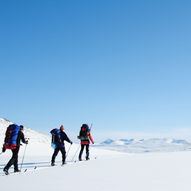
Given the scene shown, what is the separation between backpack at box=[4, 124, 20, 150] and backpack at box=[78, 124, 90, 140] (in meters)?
6.03

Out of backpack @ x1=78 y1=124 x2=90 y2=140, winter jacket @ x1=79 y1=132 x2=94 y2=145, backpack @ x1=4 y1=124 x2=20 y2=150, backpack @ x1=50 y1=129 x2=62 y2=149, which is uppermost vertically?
backpack @ x1=78 y1=124 x2=90 y2=140

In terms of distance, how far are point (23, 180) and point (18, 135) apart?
3846 mm

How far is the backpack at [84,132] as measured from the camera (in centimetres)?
2061

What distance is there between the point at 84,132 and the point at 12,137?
633cm

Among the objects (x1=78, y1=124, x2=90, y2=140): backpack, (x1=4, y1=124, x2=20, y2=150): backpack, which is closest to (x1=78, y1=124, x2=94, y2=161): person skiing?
(x1=78, y1=124, x2=90, y2=140): backpack

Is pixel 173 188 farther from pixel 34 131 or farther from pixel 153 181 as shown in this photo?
pixel 34 131

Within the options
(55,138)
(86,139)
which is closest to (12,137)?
(55,138)

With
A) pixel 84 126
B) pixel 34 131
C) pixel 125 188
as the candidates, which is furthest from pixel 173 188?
pixel 34 131

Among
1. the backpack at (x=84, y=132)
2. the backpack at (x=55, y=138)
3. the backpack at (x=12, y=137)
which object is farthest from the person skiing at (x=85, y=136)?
the backpack at (x=12, y=137)

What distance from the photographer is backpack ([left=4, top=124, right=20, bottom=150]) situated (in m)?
14.9

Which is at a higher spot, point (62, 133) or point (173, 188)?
point (62, 133)

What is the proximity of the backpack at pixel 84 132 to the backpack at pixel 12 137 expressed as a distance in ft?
19.8

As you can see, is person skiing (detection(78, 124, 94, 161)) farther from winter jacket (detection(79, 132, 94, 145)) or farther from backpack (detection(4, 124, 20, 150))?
backpack (detection(4, 124, 20, 150))

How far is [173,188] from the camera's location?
969cm
